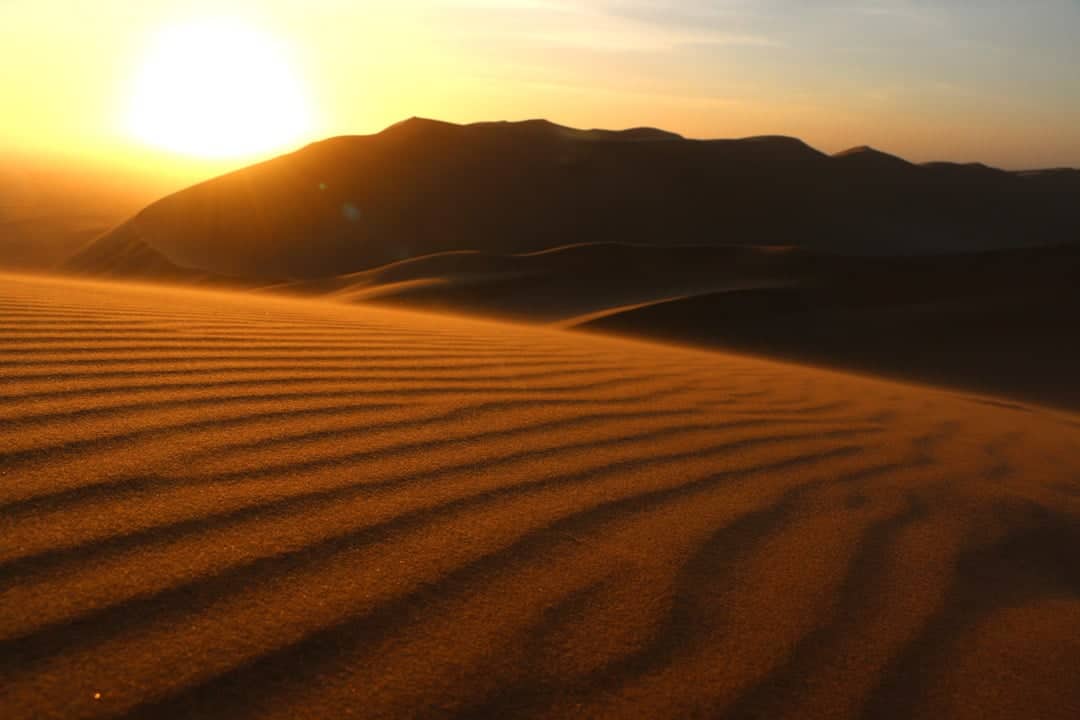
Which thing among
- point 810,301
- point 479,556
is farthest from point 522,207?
point 479,556

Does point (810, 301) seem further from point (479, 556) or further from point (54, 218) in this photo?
point (54, 218)

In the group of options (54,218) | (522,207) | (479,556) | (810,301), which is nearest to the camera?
(479,556)

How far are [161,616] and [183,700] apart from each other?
22 centimetres

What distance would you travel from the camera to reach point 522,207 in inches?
1160

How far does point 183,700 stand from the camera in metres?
1.21

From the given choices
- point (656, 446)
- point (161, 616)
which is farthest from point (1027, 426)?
point (161, 616)

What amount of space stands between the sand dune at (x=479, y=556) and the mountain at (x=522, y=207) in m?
20.9

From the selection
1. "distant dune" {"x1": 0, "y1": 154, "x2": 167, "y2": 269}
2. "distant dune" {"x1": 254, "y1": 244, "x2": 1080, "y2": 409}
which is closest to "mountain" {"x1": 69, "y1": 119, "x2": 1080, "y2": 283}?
"distant dune" {"x1": 0, "y1": 154, "x2": 167, "y2": 269}

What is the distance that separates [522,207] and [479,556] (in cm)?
2829

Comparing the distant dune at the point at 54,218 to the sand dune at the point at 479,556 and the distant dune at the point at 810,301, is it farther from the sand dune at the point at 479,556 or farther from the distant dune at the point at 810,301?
the sand dune at the point at 479,556

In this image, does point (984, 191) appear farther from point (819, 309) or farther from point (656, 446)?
point (656, 446)

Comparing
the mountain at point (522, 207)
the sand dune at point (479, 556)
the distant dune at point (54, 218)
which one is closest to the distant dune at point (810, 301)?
the sand dune at point (479, 556)

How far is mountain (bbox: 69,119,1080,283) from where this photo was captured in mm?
26156

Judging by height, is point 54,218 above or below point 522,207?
above
